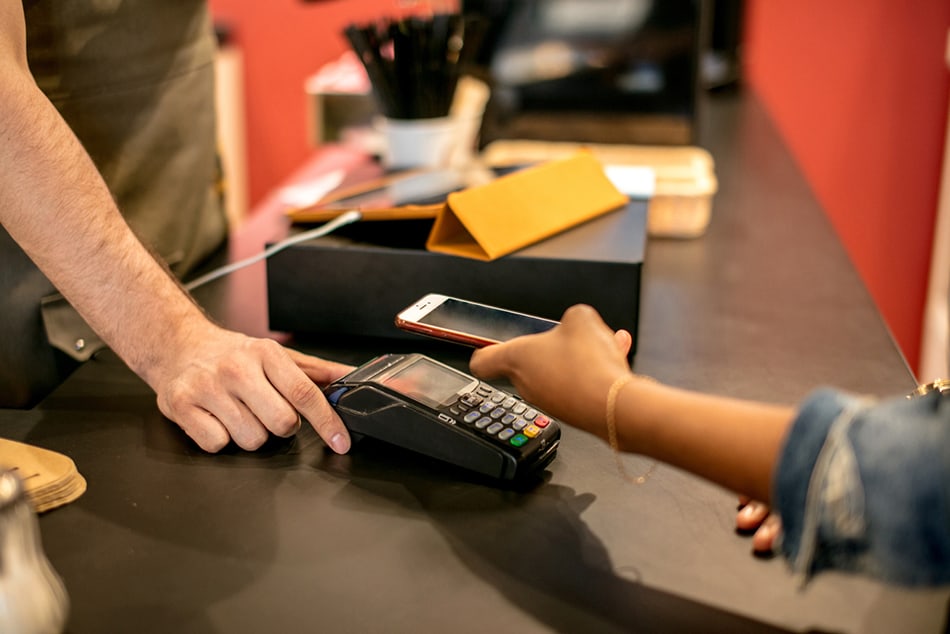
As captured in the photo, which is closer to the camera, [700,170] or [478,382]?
[478,382]

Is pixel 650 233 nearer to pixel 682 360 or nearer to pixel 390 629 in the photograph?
pixel 682 360

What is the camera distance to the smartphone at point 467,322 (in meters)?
0.79

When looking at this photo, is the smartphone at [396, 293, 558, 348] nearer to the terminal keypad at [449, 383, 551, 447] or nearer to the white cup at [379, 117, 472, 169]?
the terminal keypad at [449, 383, 551, 447]

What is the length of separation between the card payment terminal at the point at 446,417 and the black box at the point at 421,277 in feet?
0.56

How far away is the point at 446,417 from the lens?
0.74 metres

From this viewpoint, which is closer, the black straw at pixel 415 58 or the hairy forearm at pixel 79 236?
the hairy forearm at pixel 79 236

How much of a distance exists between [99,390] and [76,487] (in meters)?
0.20

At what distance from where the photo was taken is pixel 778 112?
2.90 m

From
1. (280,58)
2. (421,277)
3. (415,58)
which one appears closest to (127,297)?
(421,277)

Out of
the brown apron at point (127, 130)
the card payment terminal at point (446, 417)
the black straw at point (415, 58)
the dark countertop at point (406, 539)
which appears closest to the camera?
the dark countertop at point (406, 539)

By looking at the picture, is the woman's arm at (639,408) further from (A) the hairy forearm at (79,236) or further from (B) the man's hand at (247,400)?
(A) the hairy forearm at (79,236)

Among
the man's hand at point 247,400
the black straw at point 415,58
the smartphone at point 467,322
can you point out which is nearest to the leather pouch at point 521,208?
the smartphone at point 467,322

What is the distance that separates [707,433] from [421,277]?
1.51 ft

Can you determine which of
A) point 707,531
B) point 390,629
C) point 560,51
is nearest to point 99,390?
point 390,629
